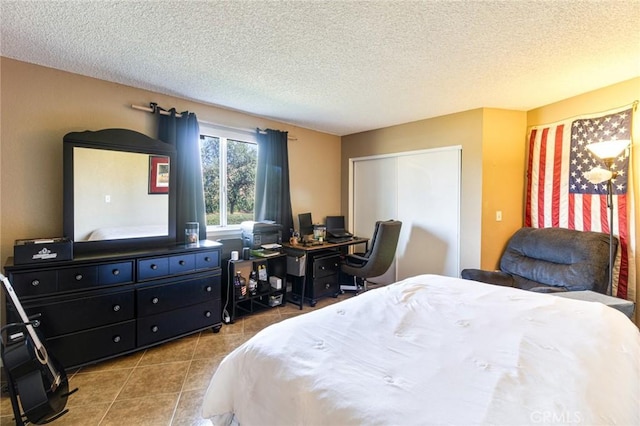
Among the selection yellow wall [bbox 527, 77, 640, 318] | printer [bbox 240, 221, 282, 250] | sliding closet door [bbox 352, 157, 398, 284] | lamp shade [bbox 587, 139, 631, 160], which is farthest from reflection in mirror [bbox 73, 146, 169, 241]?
yellow wall [bbox 527, 77, 640, 318]

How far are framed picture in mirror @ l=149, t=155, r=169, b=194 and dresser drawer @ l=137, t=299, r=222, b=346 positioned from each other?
1.18m

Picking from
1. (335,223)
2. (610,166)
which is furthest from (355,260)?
(610,166)

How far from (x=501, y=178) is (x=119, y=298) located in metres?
4.06

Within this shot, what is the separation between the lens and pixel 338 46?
206cm

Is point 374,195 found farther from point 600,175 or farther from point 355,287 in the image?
point 600,175

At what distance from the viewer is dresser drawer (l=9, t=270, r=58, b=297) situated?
77.5 inches

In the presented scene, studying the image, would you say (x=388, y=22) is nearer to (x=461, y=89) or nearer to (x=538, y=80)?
(x=461, y=89)

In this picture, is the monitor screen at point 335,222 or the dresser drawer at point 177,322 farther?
the monitor screen at point 335,222

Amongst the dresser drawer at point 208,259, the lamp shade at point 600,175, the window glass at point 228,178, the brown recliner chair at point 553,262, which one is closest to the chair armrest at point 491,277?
the brown recliner chair at point 553,262

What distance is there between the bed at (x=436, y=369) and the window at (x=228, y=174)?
2420 millimetres

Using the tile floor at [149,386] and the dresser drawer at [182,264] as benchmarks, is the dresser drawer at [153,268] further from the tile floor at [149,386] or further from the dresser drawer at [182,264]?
the tile floor at [149,386]

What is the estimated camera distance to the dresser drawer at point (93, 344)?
6.89ft

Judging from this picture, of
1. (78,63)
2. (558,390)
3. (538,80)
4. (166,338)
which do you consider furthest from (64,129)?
(538,80)

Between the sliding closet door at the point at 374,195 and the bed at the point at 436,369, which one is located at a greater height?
the sliding closet door at the point at 374,195
